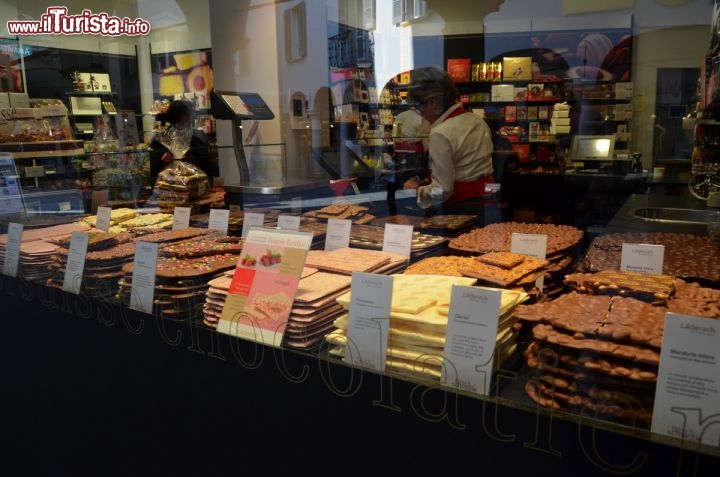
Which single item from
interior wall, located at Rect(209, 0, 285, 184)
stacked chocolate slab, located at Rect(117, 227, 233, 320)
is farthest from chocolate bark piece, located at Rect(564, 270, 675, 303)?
interior wall, located at Rect(209, 0, 285, 184)

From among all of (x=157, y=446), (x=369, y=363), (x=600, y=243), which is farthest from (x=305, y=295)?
(x=600, y=243)

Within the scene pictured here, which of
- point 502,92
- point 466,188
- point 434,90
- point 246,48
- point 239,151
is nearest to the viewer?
point 466,188

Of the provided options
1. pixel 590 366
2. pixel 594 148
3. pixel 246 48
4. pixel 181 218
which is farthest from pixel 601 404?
pixel 594 148

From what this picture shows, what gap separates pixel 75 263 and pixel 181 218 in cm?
61

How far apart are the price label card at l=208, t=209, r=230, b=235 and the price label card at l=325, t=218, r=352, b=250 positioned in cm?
48

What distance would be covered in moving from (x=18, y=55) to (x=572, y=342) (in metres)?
3.95

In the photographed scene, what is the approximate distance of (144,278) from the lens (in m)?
1.74

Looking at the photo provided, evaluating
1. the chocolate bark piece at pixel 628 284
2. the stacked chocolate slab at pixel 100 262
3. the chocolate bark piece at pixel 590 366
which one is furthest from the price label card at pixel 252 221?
the chocolate bark piece at pixel 590 366

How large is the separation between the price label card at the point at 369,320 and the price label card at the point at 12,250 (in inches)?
62.4

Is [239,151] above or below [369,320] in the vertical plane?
above

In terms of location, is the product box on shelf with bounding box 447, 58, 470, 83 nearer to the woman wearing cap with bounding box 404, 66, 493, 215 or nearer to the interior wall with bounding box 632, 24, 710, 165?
the interior wall with bounding box 632, 24, 710, 165

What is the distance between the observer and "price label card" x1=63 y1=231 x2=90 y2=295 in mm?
1971

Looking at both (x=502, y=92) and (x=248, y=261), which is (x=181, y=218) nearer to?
(x=248, y=261)

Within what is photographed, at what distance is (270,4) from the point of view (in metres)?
5.36
